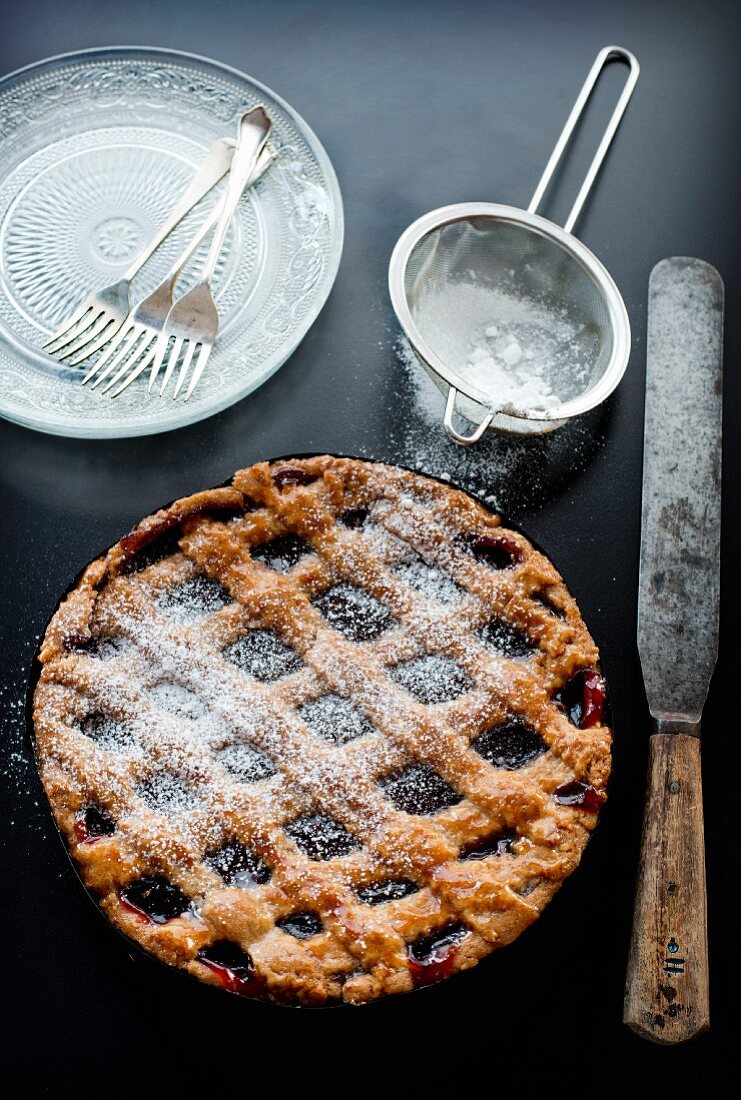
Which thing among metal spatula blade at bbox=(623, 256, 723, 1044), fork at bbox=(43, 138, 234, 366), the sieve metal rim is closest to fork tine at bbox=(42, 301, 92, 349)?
fork at bbox=(43, 138, 234, 366)

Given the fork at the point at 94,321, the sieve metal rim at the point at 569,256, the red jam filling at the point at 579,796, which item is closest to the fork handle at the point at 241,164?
the fork at the point at 94,321

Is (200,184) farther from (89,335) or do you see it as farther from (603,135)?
(603,135)

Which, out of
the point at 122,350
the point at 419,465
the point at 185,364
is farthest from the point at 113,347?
the point at 419,465

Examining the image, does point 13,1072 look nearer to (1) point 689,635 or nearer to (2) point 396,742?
(2) point 396,742

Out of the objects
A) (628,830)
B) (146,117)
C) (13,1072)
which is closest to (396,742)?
(628,830)

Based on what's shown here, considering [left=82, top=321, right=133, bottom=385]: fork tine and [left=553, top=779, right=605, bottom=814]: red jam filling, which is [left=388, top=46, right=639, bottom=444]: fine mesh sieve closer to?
[left=82, top=321, right=133, bottom=385]: fork tine

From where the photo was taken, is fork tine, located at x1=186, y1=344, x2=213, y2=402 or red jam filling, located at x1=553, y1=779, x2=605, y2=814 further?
fork tine, located at x1=186, y1=344, x2=213, y2=402
